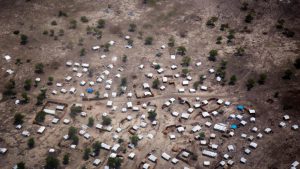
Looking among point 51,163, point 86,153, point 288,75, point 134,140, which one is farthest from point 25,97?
point 288,75

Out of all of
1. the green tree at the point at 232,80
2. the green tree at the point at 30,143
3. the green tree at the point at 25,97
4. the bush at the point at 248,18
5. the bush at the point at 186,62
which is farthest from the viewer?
the bush at the point at 248,18

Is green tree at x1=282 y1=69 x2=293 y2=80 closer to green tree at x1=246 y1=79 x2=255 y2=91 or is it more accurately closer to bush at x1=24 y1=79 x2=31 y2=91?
green tree at x1=246 y1=79 x2=255 y2=91

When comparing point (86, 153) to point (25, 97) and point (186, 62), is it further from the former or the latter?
point (186, 62)

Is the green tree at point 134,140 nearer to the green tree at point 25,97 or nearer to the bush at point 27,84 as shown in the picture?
the green tree at point 25,97

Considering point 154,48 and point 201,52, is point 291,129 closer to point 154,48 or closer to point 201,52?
point 201,52

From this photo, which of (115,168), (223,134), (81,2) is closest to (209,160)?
(223,134)

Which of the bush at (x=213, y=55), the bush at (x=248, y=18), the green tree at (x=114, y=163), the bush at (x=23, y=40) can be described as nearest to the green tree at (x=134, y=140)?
the green tree at (x=114, y=163)

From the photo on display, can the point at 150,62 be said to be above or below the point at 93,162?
above

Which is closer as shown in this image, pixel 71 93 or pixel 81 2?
pixel 71 93
